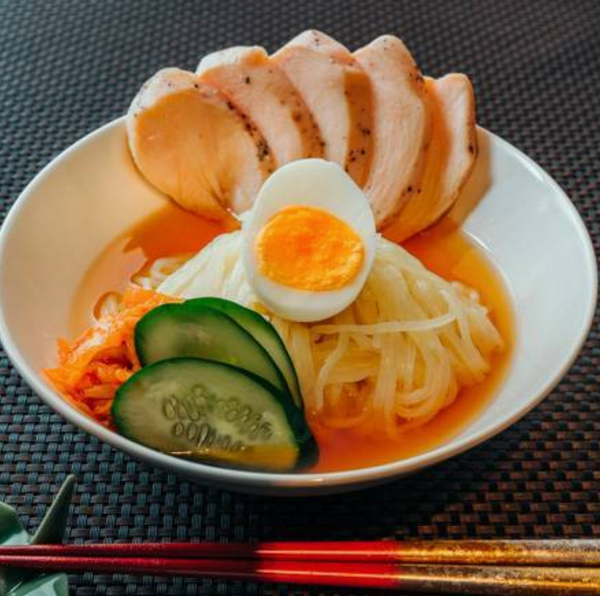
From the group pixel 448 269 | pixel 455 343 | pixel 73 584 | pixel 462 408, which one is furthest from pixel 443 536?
pixel 448 269

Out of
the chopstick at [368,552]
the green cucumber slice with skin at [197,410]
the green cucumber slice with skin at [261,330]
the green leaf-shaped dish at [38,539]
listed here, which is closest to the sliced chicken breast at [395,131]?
the green cucumber slice with skin at [261,330]

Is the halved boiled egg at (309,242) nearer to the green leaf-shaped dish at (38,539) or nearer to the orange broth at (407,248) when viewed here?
the orange broth at (407,248)

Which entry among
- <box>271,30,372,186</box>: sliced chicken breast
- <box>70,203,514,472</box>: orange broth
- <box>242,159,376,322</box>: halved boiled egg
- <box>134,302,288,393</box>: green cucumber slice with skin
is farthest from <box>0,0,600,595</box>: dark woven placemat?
<box>271,30,372,186</box>: sliced chicken breast

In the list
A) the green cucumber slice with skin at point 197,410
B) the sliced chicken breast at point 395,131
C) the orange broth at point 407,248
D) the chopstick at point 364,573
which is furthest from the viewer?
the sliced chicken breast at point 395,131

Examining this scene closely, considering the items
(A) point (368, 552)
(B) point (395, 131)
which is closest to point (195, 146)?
(B) point (395, 131)

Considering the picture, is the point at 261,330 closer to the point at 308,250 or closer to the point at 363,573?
the point at 308,250

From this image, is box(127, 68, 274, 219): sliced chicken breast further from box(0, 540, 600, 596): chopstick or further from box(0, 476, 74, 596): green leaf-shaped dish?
box(0, 540, 600, 596): chopstick
